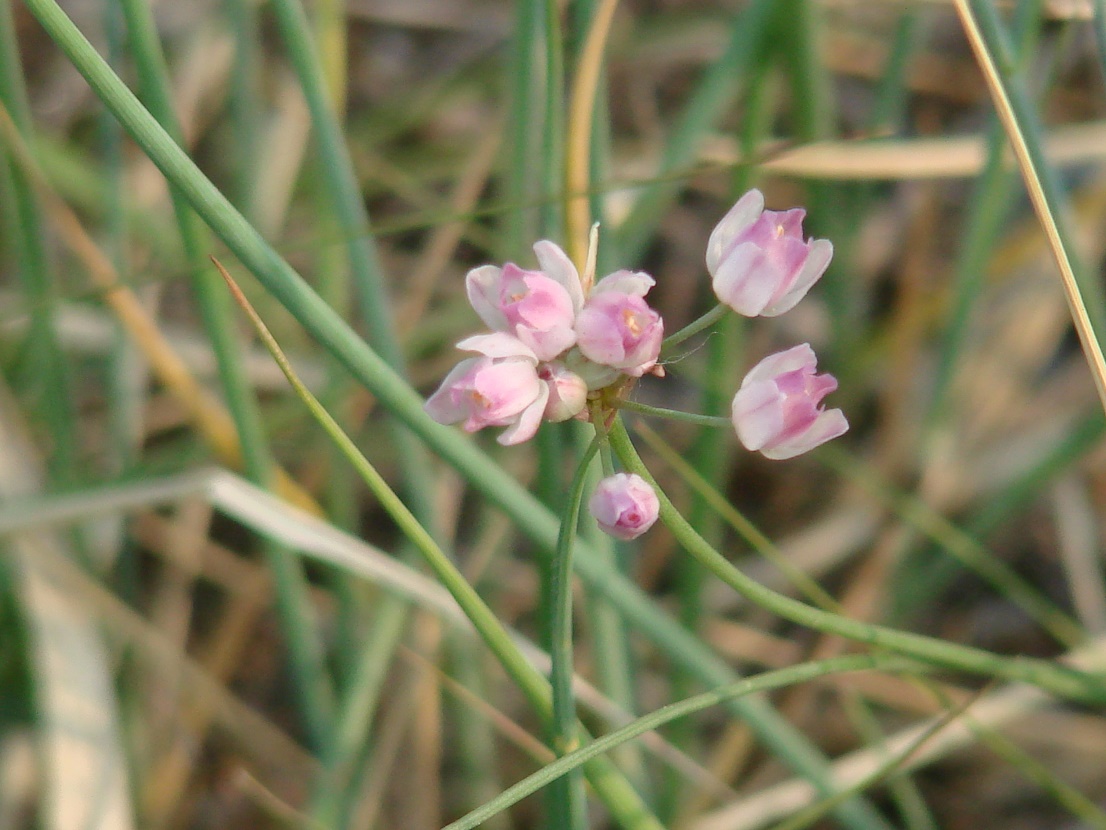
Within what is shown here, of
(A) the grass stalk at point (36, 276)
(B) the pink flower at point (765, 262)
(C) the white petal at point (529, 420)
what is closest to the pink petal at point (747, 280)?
(B) the pink flower at point (765, 262)

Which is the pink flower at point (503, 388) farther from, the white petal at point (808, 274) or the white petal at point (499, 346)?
the white petal at point (808, 274)

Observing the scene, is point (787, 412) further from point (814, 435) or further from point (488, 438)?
point (488, 438)

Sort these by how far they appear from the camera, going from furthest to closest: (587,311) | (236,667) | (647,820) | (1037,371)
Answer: (1037,371) → (236,667) → (647,820) → (587,311)

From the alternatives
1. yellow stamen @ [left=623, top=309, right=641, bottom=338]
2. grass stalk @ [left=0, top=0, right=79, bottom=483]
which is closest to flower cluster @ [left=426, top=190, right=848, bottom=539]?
yellow stamen @ [left=623, top=309, right=641, bottom=338]

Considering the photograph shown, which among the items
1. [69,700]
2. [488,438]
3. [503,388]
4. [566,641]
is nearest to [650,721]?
[566,641]

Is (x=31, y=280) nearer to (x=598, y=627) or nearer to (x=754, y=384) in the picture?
(x=598, y=627)

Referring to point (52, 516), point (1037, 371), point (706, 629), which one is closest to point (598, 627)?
point (706, 629)

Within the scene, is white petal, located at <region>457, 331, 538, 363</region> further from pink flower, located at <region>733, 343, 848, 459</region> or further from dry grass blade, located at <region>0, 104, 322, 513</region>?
dry grass blade, located at <region>0, 104, 322, 513</region>
